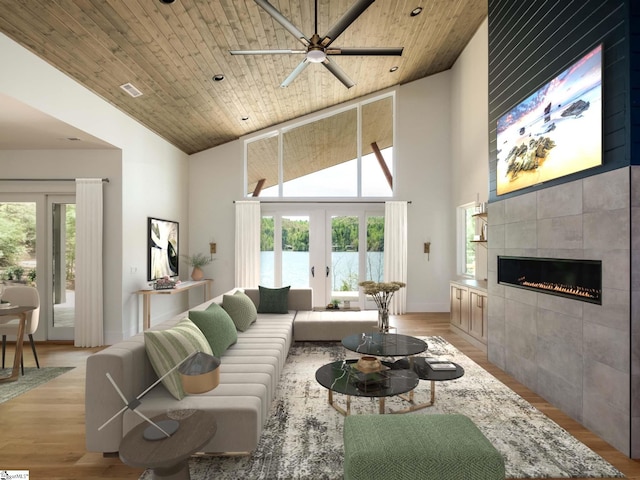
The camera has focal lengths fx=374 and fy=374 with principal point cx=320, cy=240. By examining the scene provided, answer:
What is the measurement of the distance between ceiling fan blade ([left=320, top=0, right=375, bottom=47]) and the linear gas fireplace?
255 cm

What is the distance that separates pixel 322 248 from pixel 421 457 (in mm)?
5877

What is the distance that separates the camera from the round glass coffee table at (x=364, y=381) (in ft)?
8.34

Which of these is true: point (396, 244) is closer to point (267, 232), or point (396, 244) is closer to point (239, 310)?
point (267, 232)

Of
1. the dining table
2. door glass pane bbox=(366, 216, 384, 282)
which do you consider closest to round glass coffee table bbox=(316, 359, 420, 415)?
the dining table

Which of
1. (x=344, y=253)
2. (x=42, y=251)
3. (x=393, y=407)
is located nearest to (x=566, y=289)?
(x=393, y=407)

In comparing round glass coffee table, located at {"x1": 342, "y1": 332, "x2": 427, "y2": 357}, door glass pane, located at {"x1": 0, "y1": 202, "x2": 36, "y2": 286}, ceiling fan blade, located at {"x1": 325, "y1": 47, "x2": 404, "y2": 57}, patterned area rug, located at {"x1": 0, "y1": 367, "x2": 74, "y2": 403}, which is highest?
ceiling fan blade, located at {"x1": 325, "y1": 47, "x2": 404, "y2": 57}

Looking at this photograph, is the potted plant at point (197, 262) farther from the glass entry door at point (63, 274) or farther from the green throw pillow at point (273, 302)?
the green throw pillow at point (273, 302)

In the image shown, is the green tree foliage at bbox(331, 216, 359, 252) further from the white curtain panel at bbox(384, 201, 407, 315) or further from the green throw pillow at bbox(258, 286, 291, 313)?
the green throw pillow at bbox(258, 286, 291, 313)

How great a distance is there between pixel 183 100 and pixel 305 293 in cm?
323

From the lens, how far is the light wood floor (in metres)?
2.25

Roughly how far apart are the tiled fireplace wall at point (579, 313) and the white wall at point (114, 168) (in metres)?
4.74

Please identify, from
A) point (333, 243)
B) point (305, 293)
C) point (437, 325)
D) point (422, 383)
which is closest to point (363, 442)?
point (422, 383)

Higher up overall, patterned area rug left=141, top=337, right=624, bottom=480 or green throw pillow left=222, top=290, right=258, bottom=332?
green throw pillow left=222, top=290, right=258, bottom=332

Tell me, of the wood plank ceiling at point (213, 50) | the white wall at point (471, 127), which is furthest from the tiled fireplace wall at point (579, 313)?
the wood plank ceiling at point (213, 50)
